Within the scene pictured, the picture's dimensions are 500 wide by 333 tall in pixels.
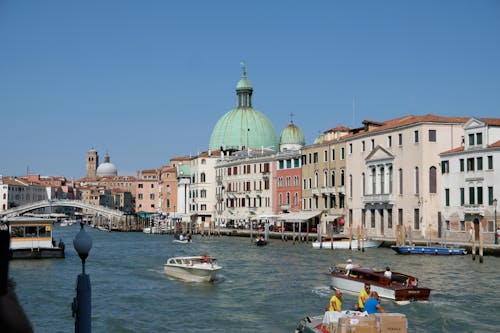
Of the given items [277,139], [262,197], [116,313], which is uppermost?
[277,139]

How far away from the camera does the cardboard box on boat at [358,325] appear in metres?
11.8

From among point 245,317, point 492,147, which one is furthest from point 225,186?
point 245,317

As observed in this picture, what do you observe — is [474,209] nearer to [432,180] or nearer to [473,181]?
[473,181]

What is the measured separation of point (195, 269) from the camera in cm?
2614

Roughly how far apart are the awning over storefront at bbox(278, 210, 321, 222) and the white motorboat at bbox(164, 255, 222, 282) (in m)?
26.5

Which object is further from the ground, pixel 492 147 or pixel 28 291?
pixel 492 147

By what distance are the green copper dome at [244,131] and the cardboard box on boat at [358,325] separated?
68.5 meters

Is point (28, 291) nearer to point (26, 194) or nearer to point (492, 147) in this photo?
point (492, 147)

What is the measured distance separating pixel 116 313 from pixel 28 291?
19.5ft

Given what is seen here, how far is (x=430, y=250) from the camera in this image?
3497 cm

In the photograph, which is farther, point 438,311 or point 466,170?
point 466,170

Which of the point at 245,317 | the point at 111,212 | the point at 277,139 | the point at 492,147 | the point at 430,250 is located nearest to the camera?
the point at 245,317

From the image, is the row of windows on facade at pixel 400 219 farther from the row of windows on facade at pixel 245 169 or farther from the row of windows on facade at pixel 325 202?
the row of windows on facade at pixel 245 169

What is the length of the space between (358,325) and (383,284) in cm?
870
